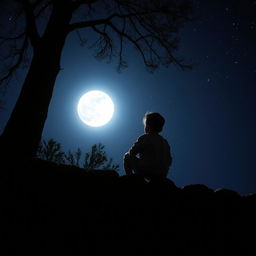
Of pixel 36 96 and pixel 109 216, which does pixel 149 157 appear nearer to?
pixel 109 216

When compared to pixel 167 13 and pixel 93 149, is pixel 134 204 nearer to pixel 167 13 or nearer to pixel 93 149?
pixel 167 13

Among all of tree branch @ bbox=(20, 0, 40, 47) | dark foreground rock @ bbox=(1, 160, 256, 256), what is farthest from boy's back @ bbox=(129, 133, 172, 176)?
tree branch @ bbox=(20, 0, 40, 47)

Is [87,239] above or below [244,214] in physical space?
below

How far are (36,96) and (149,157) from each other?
208 cm

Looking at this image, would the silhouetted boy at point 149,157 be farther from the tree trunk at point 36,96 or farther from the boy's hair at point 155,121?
the tree trunk at point 36,96

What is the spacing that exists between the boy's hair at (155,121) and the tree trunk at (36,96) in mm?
1708

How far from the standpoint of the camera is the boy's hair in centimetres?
322

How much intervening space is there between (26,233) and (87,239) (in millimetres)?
438

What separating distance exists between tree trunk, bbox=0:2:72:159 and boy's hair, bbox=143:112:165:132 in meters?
1.71

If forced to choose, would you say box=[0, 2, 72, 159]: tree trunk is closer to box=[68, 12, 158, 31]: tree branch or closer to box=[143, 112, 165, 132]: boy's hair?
A: box=[68, 12, 158, 31]: tree branch

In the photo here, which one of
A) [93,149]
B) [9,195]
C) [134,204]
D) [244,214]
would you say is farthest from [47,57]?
[93,149]

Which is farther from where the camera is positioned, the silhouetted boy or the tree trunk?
the tree trunk

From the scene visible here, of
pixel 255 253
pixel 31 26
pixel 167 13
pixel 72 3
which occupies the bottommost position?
pixel 255 253

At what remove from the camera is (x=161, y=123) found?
10.7ft
